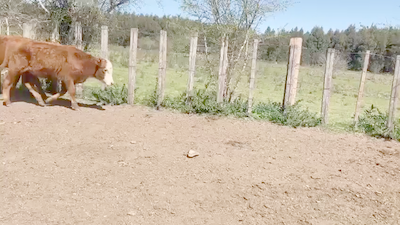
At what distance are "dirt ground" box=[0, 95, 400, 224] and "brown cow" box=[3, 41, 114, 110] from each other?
0.70 m

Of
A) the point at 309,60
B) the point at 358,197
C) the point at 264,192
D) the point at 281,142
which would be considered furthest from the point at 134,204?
the point at 309,60

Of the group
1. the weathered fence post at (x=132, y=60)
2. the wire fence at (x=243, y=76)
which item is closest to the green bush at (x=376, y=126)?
the wire fence at (x=243, y=76)

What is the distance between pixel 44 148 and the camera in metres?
4.97

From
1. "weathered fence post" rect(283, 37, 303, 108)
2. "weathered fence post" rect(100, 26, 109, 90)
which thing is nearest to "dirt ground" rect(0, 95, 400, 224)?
"weathered fence post" rect(283, 37, 303, 108)

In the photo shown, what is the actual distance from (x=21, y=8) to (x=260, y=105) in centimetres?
696

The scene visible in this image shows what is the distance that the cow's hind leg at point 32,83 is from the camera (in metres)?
7.15

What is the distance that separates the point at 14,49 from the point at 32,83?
31.7 inches

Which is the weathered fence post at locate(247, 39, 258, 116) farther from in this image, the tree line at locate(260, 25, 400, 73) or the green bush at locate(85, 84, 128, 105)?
the green bush at locate(85, 84, 128, 105)

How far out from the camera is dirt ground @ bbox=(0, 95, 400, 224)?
3518mm

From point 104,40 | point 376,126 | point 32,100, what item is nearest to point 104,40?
point 104,40

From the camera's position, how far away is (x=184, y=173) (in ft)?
14.5

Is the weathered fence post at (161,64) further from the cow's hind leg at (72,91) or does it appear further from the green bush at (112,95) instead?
the cow's hind leg at (72,91)

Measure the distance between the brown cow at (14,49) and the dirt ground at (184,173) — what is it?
2.36 feet

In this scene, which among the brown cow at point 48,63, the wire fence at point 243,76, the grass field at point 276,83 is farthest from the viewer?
the grass field at point 276,83
